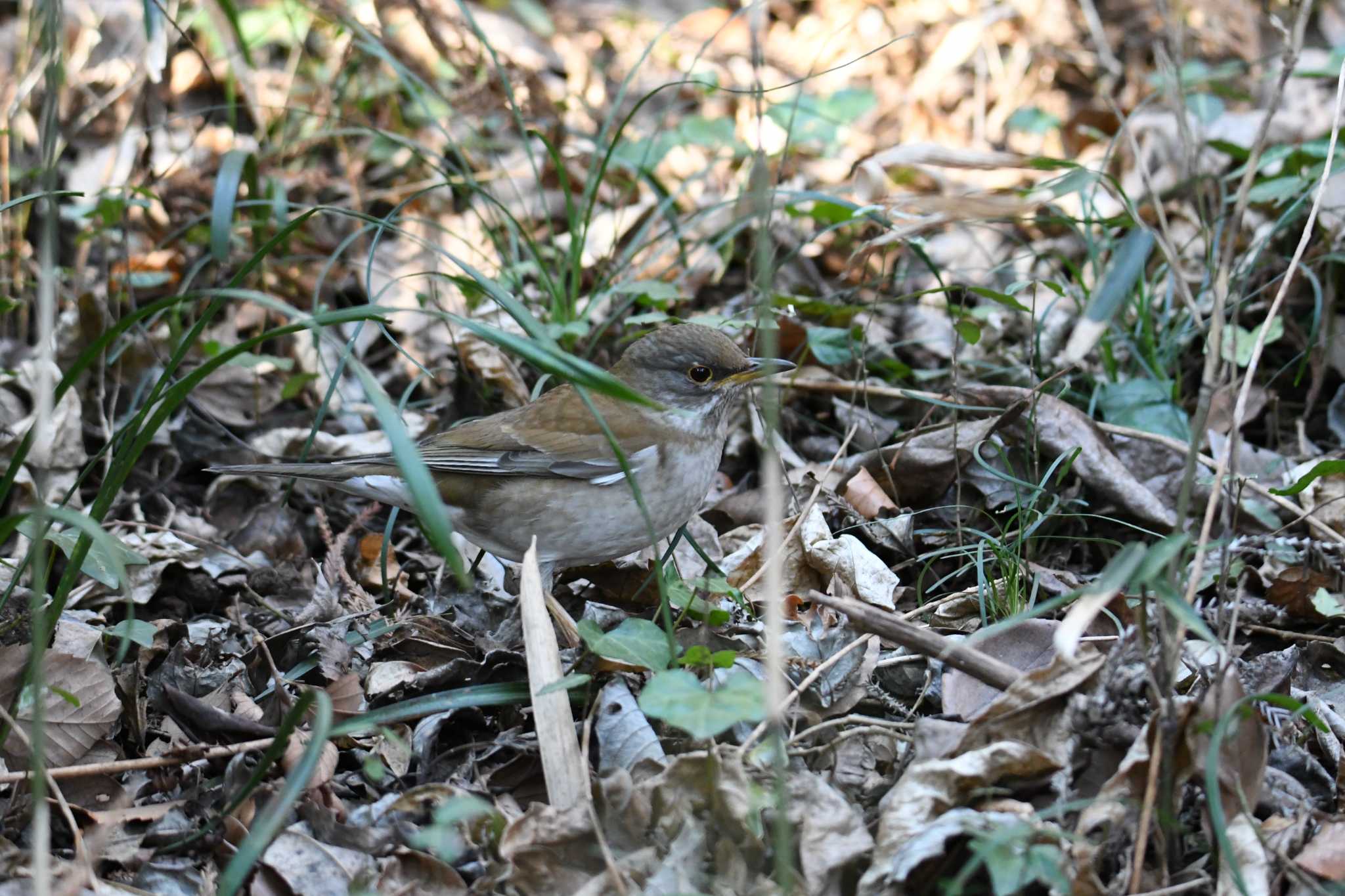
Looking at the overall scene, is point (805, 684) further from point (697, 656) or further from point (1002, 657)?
point (1002, 657)

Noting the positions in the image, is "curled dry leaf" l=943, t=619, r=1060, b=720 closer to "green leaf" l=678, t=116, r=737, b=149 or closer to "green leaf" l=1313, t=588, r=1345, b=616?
"green leaf" l=1313, t=588, r=1345, b=616

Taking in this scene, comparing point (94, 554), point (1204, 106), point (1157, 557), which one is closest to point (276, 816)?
point (94, 554)

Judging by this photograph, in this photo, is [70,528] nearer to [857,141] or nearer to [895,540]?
[895,540]

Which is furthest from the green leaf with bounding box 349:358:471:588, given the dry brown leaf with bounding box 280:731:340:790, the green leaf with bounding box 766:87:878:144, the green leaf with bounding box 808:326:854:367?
the green leaf with bounding box 766:87:878:144

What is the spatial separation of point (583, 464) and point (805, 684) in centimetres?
150

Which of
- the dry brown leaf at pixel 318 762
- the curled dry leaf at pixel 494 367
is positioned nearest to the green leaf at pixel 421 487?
the dry brown leaf at pixel 318 762

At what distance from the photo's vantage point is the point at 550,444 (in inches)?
193

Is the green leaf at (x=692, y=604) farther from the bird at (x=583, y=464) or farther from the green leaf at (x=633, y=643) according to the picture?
the bird at (x=583, y=464)

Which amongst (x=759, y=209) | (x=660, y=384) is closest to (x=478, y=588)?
(x=660, y=384)

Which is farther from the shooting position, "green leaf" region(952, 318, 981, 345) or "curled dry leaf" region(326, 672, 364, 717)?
"green leaf" region(952, 318, 981, 345)

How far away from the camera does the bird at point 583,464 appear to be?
467 centimetres

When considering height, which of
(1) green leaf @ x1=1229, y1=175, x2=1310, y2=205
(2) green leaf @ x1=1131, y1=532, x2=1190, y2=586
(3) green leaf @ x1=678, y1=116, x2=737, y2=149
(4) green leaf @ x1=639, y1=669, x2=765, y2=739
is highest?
(3) green leaf @ x1=678, y1=116, x2=737, y2=149

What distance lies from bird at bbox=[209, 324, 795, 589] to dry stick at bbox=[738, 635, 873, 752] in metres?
0.94

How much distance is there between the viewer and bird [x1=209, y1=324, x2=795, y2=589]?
4672 millimetres
